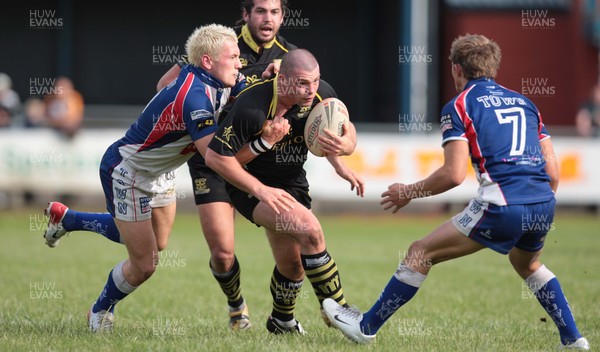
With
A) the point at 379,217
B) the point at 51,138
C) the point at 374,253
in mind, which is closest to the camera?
the point at 374,253

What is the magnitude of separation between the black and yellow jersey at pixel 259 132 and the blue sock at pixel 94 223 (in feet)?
4.23

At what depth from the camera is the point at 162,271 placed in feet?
36.3

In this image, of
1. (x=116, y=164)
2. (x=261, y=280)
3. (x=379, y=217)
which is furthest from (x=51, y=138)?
(x=116, y=164)

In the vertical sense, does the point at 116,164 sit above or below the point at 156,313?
above

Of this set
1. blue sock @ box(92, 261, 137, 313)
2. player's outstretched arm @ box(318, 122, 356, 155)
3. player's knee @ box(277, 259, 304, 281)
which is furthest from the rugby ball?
blue sock @ box(92, 261, 137, 313)

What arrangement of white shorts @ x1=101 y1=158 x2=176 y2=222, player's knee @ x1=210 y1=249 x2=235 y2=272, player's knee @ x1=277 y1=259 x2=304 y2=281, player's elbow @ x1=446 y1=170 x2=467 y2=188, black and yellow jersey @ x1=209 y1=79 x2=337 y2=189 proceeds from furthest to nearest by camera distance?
player's knee @ x1=210 y1=249 x2=235 y2=272 < player's knee @ x1=277 y1=259 x2=304 y2=281 < white shorts @ x1=101 y1=158 x2=176 y2=222 < black and yellow jersey @ x1=209 y1=79 x2=337 y2=189 < player's elbow @ x1=446 y1=170 x2=467 y2=188

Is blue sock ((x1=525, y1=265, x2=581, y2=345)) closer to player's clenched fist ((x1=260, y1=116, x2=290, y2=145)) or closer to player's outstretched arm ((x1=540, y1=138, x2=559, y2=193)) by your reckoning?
player's outstretched arm ((x1=540, y1=138, x2=559, y2=193))

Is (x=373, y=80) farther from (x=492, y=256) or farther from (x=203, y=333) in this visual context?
(x=203, y=333)

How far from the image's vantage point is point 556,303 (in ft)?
19.5

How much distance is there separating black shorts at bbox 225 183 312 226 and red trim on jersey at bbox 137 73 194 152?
0.62 m

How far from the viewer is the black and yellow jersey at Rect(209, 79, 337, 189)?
19.2 ft

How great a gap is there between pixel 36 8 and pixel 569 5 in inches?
545

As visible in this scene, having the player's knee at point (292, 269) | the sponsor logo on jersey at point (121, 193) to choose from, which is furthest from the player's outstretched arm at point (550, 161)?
the sponsor logo on jersey at point (121, 193)

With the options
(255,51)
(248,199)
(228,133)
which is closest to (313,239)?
(248,199)
